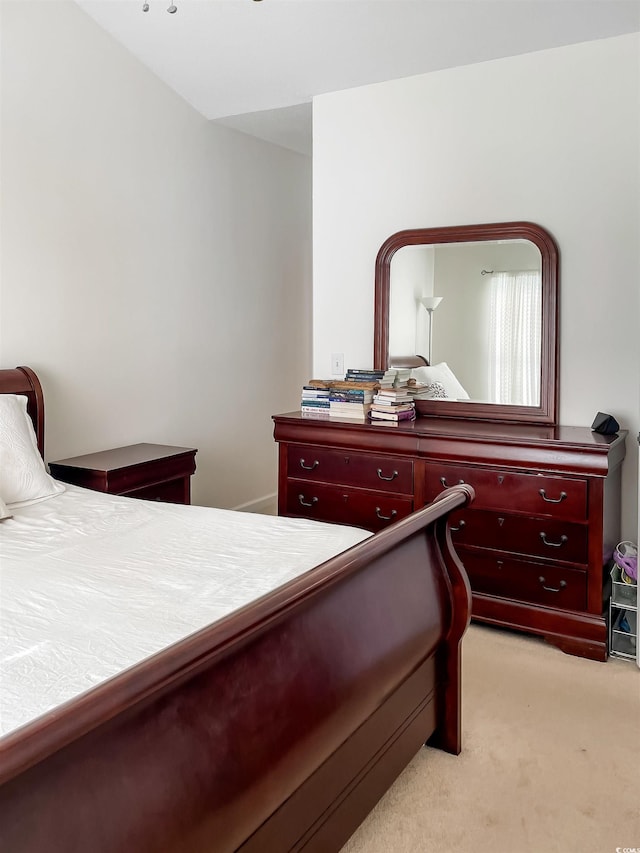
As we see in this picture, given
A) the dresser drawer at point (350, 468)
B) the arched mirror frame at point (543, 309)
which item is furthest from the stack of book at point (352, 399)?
the arched mirror frame at point (543, 309)

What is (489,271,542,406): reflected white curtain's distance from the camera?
3.24m

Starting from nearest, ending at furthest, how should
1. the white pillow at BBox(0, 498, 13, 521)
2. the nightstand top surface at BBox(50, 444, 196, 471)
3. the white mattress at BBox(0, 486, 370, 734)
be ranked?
the white mattress at BBox(0, 486, 370, 734), the white pillow at BBox(0, 498, 13, 521), the nightstand top surface at BBox(50, 444, 196, 471)

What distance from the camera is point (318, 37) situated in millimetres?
3289

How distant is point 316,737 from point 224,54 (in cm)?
332

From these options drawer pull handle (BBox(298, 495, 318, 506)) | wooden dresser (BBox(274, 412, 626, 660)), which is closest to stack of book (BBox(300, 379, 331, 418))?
wooden dresser (BBox(274, 412, 626, 660))

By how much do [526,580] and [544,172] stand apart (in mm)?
1832

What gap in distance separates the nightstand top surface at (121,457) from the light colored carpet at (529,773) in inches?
70.0

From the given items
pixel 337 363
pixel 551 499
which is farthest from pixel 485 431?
pixel 337 363

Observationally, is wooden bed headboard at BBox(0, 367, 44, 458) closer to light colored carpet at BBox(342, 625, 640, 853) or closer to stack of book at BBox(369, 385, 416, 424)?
stack of book at BBox(369, 385, 416, 424)

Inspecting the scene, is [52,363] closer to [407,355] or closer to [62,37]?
[62,37]

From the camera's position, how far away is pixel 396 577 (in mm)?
1809

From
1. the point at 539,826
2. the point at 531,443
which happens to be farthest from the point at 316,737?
the point at 531,443

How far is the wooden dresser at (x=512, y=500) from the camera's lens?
2.76 metres

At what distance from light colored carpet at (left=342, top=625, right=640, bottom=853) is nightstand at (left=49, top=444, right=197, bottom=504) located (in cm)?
173
